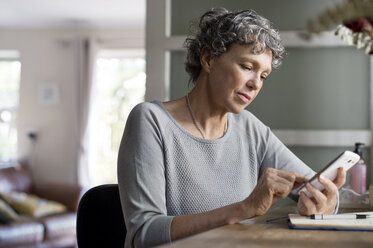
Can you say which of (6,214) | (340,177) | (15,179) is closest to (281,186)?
(340,177)

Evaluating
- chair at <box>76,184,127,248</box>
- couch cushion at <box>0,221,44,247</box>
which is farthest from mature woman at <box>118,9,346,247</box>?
couch cushion at <box>0,221,44,247</box>

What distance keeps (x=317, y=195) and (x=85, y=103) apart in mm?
5673

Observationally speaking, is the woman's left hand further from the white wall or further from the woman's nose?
the white wall

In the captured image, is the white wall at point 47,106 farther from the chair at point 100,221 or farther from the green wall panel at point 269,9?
the chair at point 100,221

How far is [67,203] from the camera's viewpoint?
581cm

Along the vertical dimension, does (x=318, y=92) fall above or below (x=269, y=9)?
below

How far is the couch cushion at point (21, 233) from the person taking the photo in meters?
4.68

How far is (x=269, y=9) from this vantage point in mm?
2494

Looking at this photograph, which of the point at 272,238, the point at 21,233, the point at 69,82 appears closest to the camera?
the point at 272,238

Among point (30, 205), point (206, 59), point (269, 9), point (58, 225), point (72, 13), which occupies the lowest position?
point (58, 225)

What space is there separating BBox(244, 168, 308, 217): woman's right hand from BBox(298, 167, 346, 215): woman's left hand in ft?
0.43

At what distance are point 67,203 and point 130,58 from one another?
7.13ft

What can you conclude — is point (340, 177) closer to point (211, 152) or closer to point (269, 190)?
point (269, 190)

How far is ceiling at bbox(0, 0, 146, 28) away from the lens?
18.6 ft
